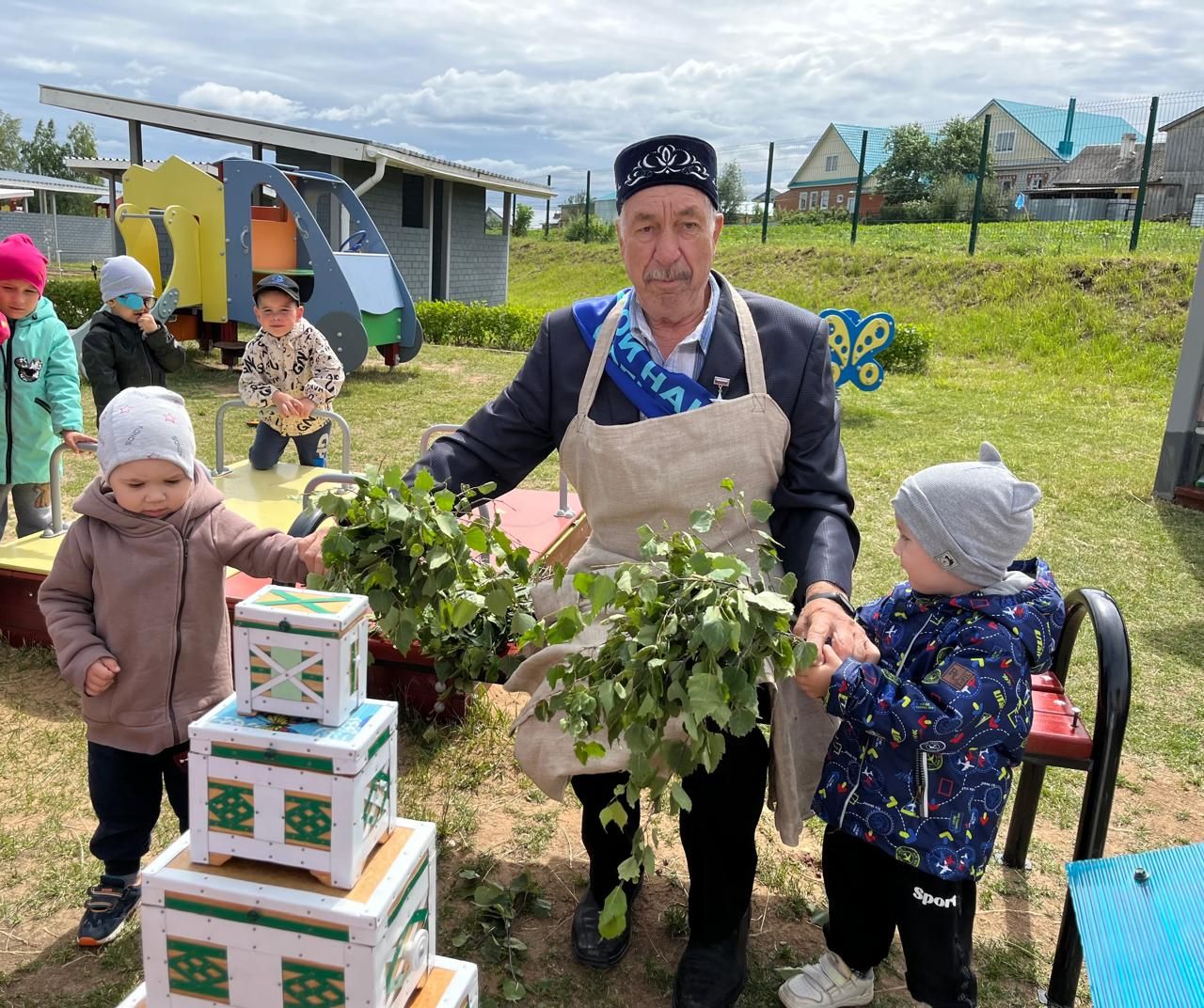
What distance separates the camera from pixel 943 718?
1.87 meters

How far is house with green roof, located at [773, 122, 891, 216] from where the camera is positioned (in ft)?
62.6

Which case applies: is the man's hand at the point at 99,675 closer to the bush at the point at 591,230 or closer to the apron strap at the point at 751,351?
the apron strap at the point at 751,351

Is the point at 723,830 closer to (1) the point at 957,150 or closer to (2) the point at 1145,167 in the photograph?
(2) the point at 1145,167

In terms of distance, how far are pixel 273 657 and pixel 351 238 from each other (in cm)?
1053

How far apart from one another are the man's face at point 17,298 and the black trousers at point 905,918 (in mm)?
4061

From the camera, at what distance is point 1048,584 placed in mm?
2016

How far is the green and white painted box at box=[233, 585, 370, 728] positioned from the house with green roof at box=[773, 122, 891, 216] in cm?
1901

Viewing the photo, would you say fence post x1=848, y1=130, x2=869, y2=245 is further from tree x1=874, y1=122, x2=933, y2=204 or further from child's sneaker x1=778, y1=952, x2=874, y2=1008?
child's sneaker x1=778, y1=952, x2=874, y2=1008

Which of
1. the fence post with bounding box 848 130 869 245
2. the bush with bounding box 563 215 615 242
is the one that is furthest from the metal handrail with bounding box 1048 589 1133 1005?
the bush with bounding box 563 215 615 242

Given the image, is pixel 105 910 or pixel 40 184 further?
pixel 40 184

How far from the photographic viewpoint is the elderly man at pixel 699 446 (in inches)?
89.0

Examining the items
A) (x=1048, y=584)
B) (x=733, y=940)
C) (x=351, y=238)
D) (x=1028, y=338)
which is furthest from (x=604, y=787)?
(x=1028, y=338)

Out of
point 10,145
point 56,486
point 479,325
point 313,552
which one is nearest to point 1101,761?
point 313,552

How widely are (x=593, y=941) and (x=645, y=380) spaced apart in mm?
1412
